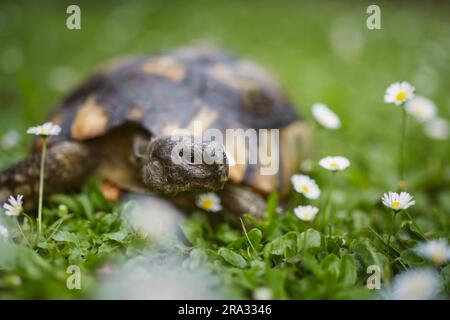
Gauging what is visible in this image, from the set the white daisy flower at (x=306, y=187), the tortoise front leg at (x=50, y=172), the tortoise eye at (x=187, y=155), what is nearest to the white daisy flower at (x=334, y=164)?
the white daisy flower at (x=306, y=187)

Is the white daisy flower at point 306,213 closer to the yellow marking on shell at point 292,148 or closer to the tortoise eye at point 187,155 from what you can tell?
the tortoise eye at point 187,155

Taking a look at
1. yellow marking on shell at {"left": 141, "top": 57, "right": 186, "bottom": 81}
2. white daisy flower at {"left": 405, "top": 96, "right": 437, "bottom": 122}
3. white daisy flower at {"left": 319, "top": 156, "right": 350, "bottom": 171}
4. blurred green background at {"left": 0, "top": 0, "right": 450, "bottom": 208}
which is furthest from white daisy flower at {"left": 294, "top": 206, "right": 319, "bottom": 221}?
white daisy flower at {"left": 405, "top": 96, "right": 437, "bottom": 122}

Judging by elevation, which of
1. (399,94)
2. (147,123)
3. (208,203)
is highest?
(399,94)

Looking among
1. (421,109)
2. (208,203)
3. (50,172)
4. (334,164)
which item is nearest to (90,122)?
(50,172)

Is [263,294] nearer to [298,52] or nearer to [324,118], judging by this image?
[324,118]

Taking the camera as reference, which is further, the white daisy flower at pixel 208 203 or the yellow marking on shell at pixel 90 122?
the yellow marking on shell at pixel 90 122

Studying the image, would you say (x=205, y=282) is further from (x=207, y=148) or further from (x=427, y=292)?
(x=427, y=292)

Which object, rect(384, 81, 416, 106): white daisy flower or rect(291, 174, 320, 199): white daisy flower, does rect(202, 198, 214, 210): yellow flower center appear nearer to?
rect(291, 174, 320, 199): white daisy flower
